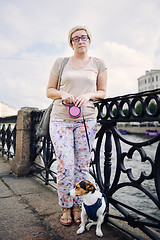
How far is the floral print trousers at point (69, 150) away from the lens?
7.18 ft

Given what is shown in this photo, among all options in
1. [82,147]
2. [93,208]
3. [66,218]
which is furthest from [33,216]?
[82,147]

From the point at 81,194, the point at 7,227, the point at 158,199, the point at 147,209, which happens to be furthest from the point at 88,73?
the point at 147,209

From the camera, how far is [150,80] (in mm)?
84438

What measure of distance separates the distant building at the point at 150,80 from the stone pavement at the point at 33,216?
83528 millimetres

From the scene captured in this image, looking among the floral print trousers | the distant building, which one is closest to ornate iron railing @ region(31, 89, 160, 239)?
the floral print trousers

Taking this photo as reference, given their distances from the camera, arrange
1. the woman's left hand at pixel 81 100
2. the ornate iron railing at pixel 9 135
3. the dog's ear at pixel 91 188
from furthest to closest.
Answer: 1. the ornate iron railing at pixel 9 135
2. the woman's left hand at pixel 81 100
3. the dog's ear at pixel 91 188

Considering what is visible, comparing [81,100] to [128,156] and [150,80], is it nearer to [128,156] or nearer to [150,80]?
[128,156]

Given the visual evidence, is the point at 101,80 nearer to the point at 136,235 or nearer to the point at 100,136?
the point at 100,136

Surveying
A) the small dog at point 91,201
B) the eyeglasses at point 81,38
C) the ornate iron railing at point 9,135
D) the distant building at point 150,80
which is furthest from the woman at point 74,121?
the distant building at point 150,80

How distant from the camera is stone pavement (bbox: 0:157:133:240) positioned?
1.98 metres

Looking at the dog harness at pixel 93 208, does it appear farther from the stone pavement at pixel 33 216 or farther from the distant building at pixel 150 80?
the distant building at pixel 150 80

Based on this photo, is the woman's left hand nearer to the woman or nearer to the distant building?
the woman

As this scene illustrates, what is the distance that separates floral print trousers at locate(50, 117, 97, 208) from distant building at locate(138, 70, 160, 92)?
84.0 m

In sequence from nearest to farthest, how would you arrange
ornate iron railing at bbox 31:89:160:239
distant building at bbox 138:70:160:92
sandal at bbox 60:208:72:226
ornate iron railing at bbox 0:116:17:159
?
ornate iron railing at bbox 31:89:160:239
sandal at bbox 60:208:72:226
ornate iron railing at bbox 0:116:17:159
distant building at bbox 138:70:160:92
